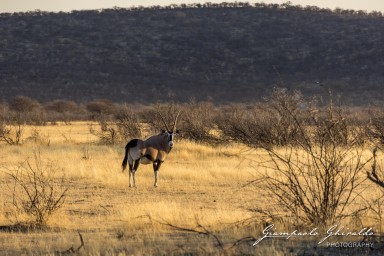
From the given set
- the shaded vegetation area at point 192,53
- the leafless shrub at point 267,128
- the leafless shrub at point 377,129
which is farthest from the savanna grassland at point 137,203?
the shaded vegetation area at point 192,53

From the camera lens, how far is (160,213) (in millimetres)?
11070

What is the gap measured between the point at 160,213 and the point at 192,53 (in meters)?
61.7

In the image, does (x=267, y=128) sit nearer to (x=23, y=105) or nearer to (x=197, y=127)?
(x=197, y=127)

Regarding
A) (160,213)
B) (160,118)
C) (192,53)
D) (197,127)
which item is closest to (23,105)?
(160,118)

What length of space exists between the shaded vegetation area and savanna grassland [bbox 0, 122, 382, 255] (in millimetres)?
41435

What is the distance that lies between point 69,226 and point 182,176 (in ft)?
21.0

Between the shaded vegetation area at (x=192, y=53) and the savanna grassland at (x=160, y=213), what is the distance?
41435mm

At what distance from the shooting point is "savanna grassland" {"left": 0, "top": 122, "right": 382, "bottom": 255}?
28.4 ft

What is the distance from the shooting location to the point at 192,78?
6700 cm

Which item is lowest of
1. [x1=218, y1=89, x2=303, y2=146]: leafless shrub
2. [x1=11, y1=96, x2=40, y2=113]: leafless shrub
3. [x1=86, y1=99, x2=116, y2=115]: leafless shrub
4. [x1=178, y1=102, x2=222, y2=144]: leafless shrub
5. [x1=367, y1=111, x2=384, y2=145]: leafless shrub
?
[x1=86, y1=99, x2=116, y2=115]: leafless shrub

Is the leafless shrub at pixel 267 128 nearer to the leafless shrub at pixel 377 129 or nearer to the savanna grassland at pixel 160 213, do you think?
A: the savanna grassland at pixel 160 213

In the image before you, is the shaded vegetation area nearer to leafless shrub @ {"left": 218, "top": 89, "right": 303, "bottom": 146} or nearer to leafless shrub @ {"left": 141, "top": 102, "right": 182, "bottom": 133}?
leafless shrub @ {"left": 141, "top": 102, "right": 182, "bottom": 133}

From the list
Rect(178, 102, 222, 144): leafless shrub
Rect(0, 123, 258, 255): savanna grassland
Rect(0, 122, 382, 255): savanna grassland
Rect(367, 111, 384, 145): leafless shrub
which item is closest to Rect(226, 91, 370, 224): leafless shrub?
Rect(0, 122, 382, 255): savanna grassland

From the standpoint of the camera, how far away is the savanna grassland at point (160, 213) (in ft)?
28.4
